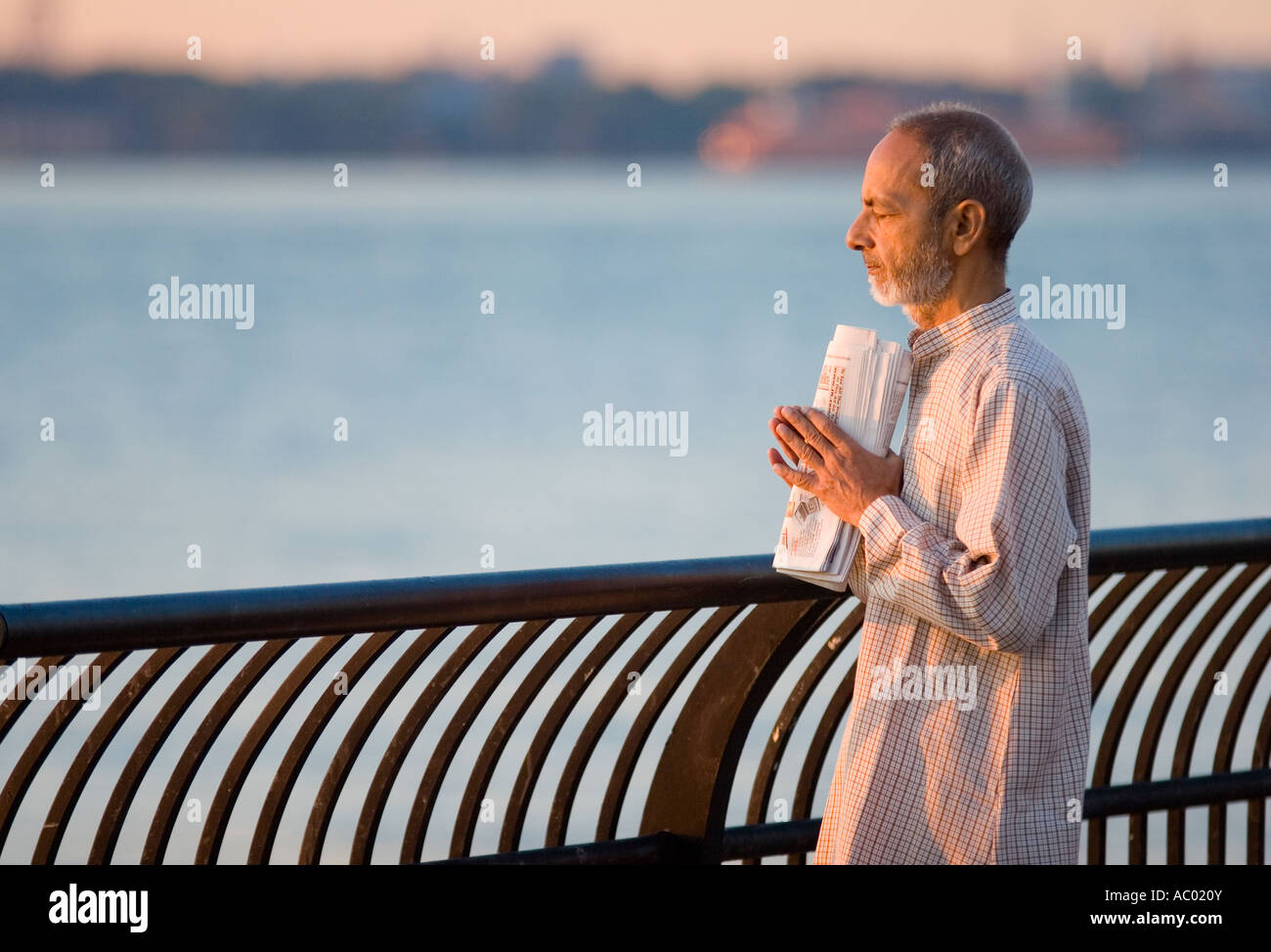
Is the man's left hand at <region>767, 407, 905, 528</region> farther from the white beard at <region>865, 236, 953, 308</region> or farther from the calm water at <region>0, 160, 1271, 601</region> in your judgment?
the calm water at <region>0, 160, 1271, 601</region>

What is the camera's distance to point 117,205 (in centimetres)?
7656

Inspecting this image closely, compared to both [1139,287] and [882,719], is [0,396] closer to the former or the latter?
[1139,287]

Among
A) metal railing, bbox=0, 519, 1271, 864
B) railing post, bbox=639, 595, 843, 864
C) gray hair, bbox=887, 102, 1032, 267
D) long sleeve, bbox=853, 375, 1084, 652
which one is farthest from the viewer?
railing post, bbox=639, 595, 843, 864

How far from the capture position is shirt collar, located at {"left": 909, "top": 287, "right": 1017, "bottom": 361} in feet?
8.96

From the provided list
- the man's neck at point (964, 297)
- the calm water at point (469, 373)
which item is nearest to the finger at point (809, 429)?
the man's neck at point (964, 297)

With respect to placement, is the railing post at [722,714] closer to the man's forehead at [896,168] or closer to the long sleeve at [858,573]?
the long sleeve at [858,573]

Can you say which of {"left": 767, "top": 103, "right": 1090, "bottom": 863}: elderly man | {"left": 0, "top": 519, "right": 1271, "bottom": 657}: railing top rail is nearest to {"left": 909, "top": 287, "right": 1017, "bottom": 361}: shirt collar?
{"left": 767, "top": 103, "right": 1090, "bottom": 863}: elderly man

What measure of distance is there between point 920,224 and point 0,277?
59003mm

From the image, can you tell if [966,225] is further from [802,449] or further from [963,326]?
[802,449]

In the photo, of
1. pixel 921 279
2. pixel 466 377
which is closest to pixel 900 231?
pixel 921 279

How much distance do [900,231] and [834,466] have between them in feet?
1.24

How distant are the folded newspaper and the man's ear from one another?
7.3 inches

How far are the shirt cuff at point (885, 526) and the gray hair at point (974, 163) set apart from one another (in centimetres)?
43

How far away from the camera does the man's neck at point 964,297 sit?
275 centimetres
